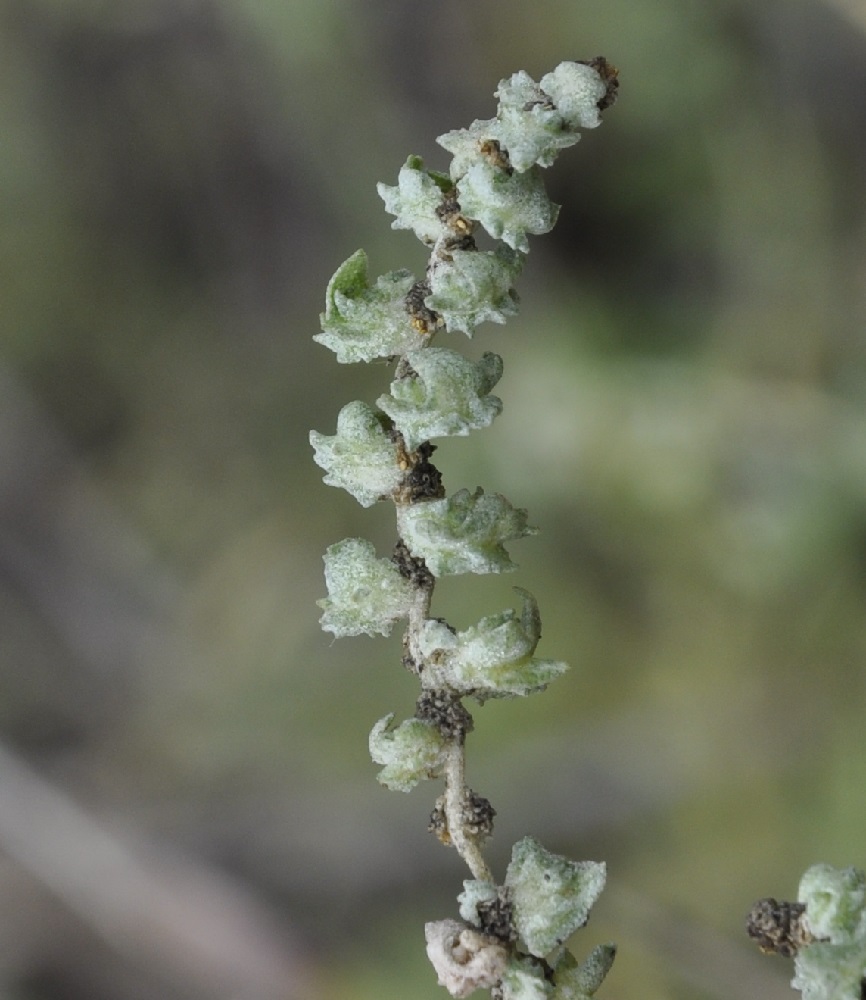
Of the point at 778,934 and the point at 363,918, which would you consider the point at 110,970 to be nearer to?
the point at 363,918

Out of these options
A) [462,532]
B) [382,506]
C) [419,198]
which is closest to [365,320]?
[419,198]

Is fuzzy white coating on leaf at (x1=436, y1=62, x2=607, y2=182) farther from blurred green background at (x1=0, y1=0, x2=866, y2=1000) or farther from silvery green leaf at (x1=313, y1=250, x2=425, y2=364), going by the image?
blurred green background at (x1=0, y1=0, x2=866, y2=1000)

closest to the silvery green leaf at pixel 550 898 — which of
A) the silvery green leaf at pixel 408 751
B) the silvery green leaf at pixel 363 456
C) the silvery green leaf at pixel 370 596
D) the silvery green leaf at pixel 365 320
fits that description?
the silvery green leaf at pixel 408 751

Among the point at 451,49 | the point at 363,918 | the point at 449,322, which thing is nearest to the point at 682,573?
the point at 363,918

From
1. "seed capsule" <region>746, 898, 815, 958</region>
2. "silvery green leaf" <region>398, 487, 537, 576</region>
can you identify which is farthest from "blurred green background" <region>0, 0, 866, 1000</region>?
"silvery green leaf" <region>398, 487, 537, 576</region>

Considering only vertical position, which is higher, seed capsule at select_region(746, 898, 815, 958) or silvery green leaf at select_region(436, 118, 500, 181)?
silvery green leaf at select_region(436, 118, 500, 181)

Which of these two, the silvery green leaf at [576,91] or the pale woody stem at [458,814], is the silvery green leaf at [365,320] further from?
the pale woody stem at [458,814]

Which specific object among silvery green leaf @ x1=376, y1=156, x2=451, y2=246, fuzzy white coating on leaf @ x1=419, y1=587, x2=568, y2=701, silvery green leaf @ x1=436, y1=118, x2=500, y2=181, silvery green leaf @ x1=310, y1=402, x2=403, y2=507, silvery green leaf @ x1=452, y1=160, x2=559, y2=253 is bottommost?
fuzzy white coating on leaf @ x1=419, y1=587, x2=568, y2=701
